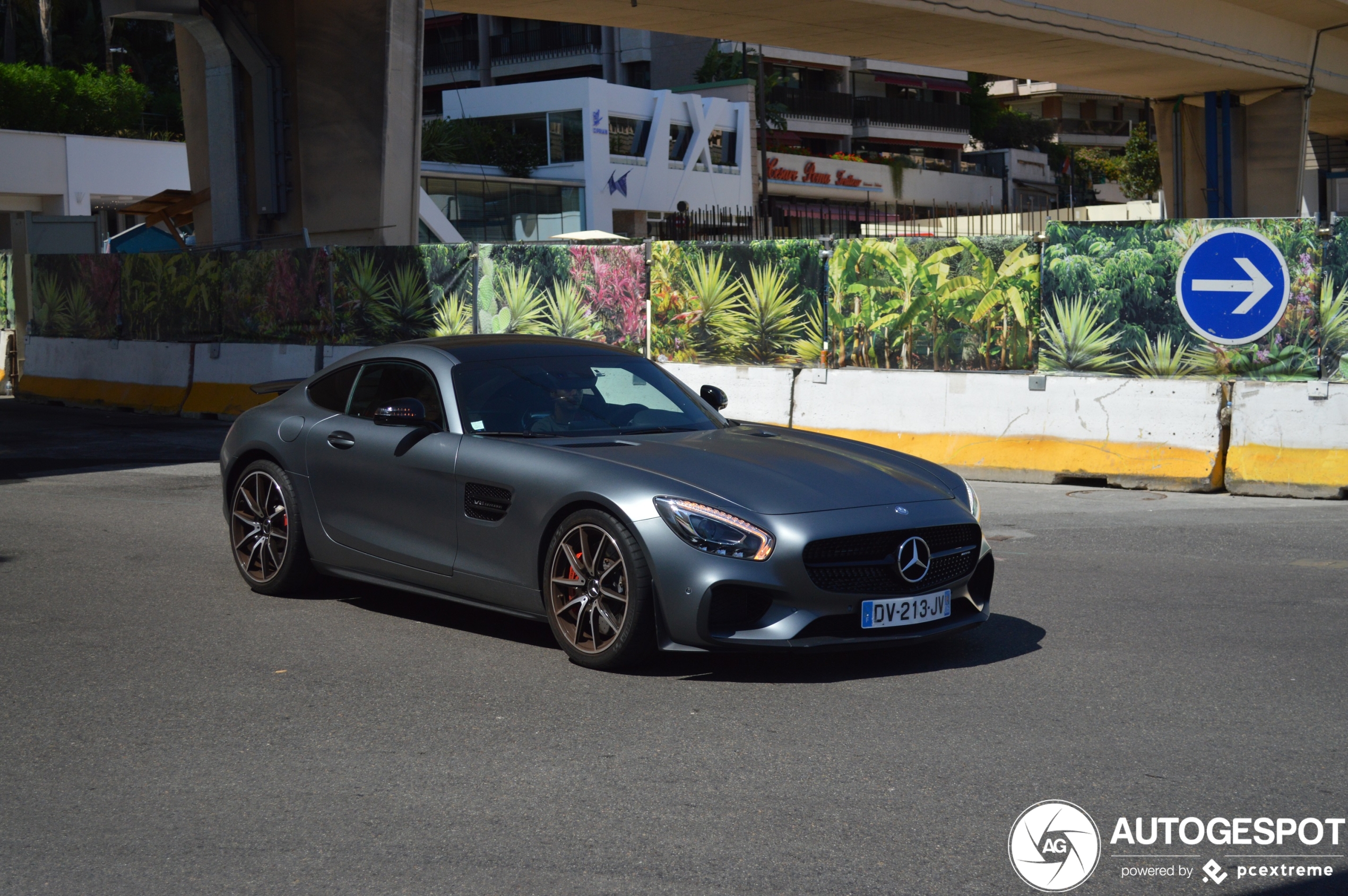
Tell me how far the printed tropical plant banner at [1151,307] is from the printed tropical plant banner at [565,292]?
15.9ft

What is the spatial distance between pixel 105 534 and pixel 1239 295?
8.82 meters

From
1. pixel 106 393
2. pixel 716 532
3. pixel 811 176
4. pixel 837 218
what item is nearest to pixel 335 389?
pixel 716 532

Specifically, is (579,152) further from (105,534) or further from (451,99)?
(105,534)

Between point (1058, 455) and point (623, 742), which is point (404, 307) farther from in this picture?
point (623, 742)

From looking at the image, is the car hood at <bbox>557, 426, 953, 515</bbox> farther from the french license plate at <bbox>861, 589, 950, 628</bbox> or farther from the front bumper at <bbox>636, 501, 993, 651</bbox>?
the french license plate at <bbox>861, 589, 950, 628</bbox>

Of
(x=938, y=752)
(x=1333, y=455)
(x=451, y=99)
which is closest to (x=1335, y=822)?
(x=938, y=752)

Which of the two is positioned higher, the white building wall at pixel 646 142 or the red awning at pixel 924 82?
the red awning at pixel 924 82

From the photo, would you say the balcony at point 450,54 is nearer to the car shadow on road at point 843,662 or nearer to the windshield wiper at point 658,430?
the windshield wiper at point 658,430

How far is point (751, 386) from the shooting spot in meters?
14.5

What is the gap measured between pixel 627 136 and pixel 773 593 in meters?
55.5

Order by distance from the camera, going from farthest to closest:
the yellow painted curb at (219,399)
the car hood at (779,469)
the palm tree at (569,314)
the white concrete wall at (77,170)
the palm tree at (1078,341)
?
the white concrete wall at (77,170)
the yellow painted curb at (219,399)
the palm tree at (569,314)
the palm tree at (1078,341)
the car hood at (779,469)

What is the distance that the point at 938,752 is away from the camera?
4836 millimetres

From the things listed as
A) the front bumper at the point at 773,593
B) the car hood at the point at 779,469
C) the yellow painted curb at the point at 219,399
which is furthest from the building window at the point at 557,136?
the front bumper at the point at 773,593

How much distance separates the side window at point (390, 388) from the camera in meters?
7.05
